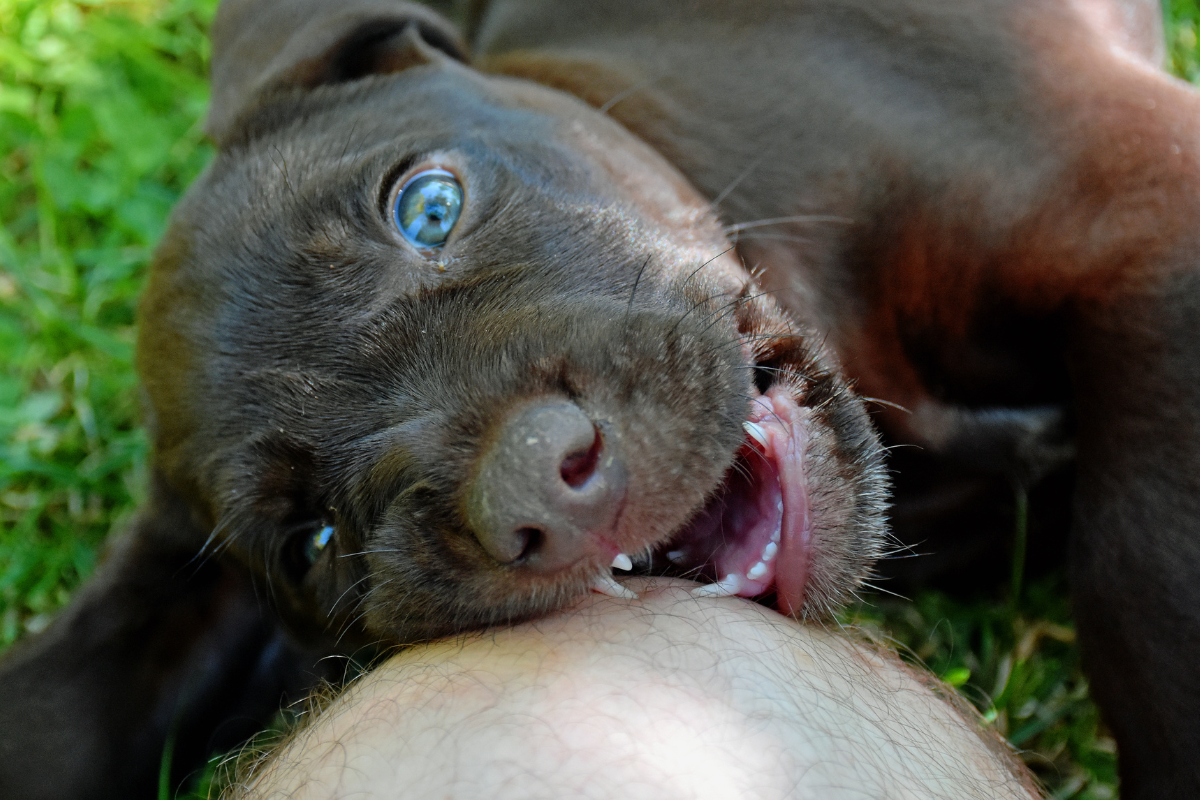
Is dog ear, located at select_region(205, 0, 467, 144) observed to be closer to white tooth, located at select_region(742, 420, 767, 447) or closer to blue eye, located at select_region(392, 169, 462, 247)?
blue eye, located at select_region(392, 169, 462, 247)

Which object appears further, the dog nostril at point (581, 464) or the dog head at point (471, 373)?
the dog head at point (471, 373)

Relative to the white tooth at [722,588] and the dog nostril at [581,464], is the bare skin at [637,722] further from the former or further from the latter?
the dog nostril at [581,464]

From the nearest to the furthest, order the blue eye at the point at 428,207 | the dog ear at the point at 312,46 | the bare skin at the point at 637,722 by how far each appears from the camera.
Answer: the bare skin at the point at 637,722 < the blue eye at the point at 428,207 < the dog ear at the point at 312,46

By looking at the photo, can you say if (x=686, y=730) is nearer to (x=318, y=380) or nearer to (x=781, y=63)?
(x=318, y=380)

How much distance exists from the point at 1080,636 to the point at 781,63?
59.4 inches

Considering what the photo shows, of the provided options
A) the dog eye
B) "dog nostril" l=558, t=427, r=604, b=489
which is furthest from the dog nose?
the dog eye

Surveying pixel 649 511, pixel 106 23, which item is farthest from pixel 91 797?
pixel 106 23

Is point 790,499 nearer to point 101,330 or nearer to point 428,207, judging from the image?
point 428,207

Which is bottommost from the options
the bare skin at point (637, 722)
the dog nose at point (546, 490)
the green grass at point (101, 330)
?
the green grass at point (101, 330)

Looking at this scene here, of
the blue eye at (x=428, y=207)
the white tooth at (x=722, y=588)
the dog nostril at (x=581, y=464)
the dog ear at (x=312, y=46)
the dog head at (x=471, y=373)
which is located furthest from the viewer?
the dog ear at (x=312, y=46)

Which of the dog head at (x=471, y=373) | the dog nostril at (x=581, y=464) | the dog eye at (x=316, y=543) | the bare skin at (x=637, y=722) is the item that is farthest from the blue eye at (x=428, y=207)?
the bare skin at (x=637, y=722)

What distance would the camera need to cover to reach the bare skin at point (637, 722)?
4.72 feet

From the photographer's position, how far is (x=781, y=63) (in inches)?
104

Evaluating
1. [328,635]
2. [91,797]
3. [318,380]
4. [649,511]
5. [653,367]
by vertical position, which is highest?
[653,367]
